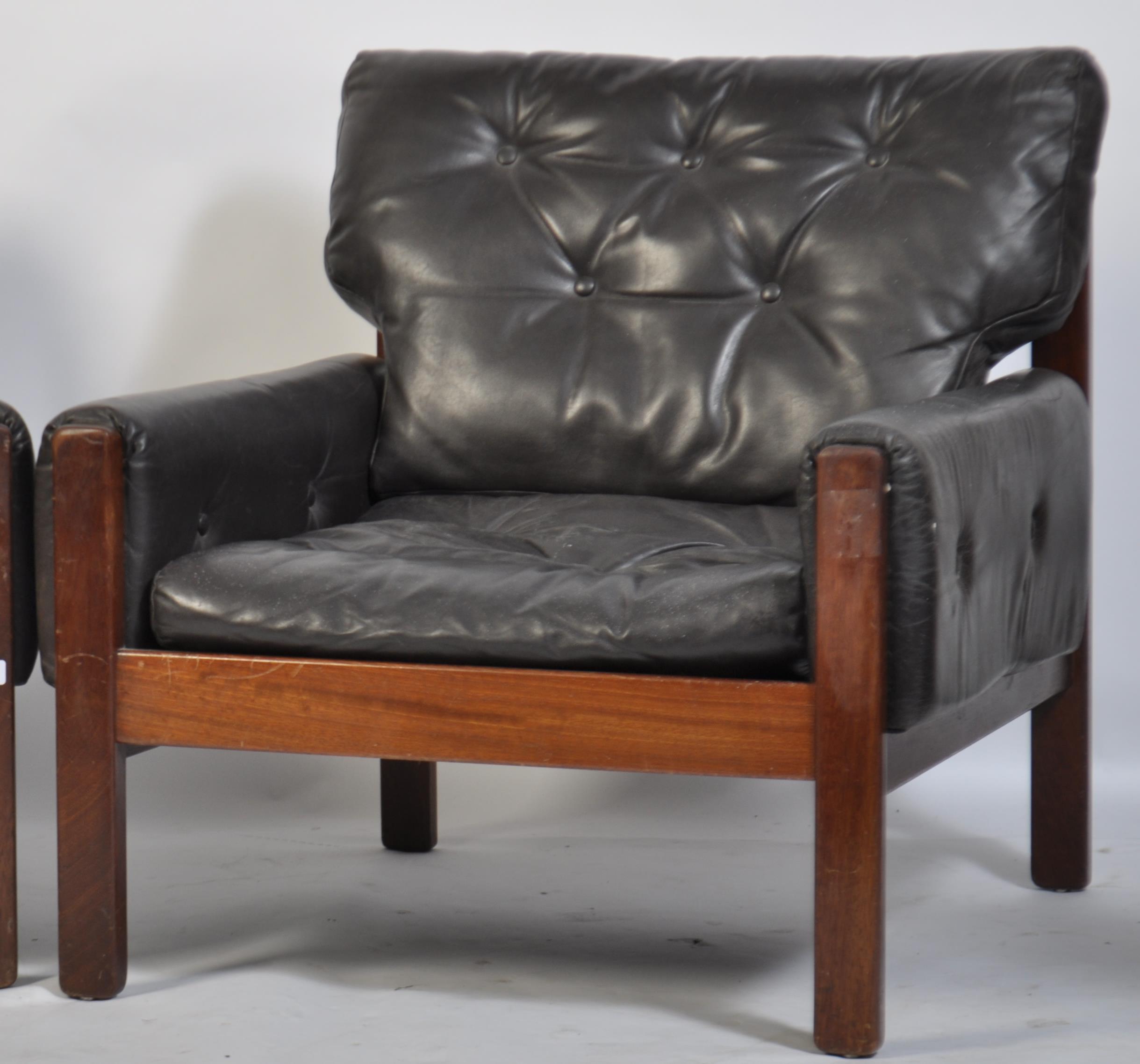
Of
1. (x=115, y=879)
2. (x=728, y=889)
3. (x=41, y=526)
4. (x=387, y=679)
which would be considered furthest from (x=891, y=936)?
(x=41, y=526)

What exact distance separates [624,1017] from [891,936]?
0.36 meters

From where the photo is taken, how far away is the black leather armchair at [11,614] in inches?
64.8

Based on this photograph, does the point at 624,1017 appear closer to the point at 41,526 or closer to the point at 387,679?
the point at 387,679

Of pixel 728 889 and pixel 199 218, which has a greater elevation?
pixel 199 218

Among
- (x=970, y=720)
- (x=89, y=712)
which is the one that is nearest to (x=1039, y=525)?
(x=970, y=720)

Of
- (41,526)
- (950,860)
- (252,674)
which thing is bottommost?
(950,860)

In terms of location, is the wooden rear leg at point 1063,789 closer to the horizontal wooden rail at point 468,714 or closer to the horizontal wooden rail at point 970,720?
the horizontal wooden rail at point 970,720

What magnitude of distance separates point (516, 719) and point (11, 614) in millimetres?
456

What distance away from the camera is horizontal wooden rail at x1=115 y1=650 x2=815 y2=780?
4.96ft

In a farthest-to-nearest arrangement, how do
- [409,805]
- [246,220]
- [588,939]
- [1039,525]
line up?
[246,220] < [409,805] < [588,939] < [1039,525]

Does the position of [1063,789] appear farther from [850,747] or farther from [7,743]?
[7,743]

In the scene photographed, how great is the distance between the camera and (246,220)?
2.57 m

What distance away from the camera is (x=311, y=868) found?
7.11 ft

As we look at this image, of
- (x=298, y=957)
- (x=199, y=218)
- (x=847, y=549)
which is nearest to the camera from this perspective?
(x=847, y=549)
